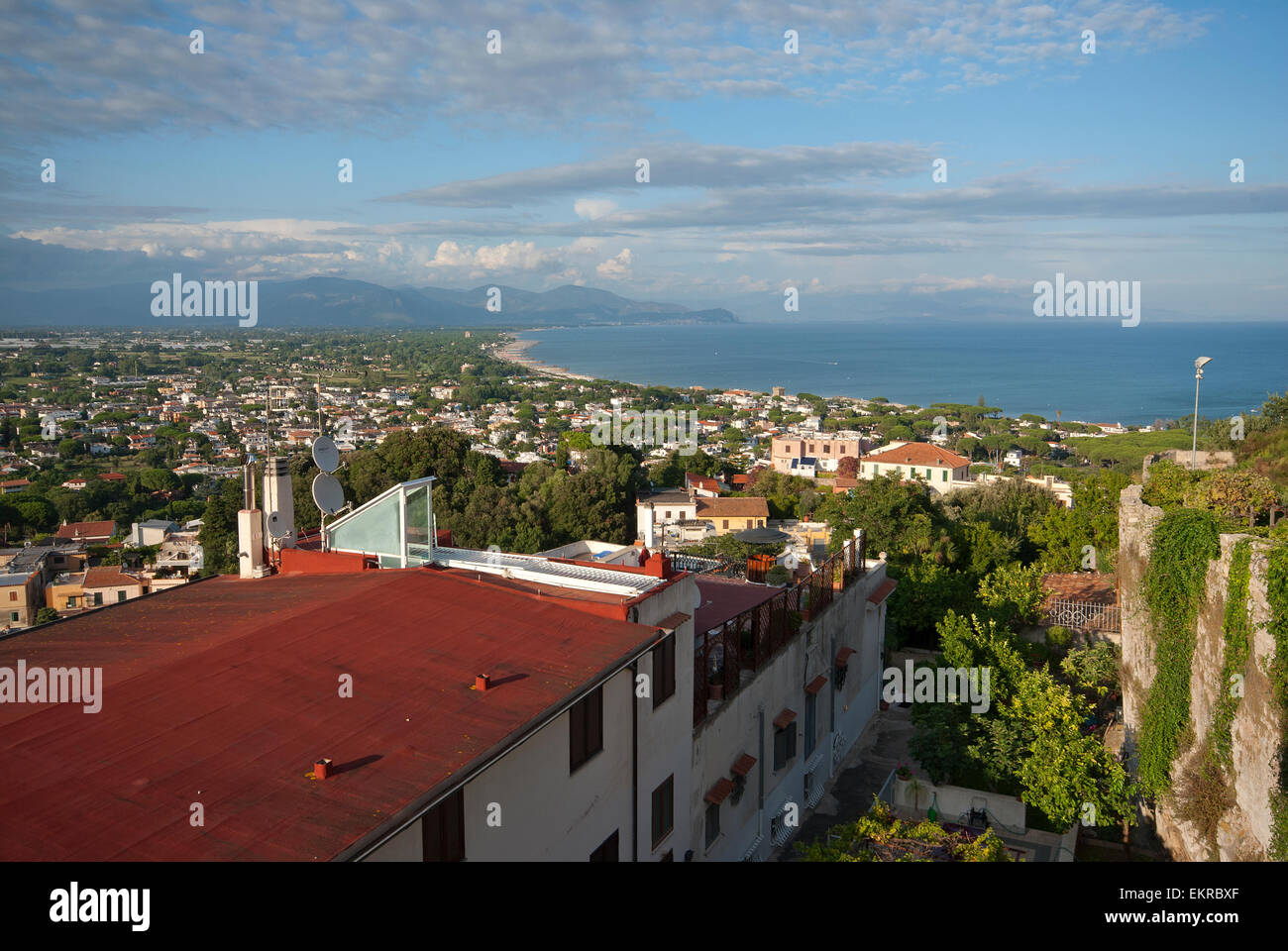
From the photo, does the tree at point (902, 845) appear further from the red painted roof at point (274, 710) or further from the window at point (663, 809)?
the red painted roof at point (274, 710)

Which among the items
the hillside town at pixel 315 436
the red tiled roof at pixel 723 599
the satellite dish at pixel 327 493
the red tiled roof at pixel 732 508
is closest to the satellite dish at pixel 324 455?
the satellite dish at pixel 327 493

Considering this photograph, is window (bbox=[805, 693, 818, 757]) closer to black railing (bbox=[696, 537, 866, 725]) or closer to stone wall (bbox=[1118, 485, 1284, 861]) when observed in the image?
black railing (bbox=[696, 537, 866, 725])

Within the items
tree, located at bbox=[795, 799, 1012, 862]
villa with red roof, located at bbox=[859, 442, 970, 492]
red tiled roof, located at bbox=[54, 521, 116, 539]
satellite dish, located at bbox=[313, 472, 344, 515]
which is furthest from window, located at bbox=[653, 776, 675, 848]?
villa with red roof, located at bbox=[859, 442, 970, 492]

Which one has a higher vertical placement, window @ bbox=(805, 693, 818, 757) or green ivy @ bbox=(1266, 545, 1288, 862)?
green ivy @ bbox=(1266, 545, 1288, 862)

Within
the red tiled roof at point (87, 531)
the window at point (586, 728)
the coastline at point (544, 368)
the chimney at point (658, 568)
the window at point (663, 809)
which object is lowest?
the red tiled roof at point (87, 531)
